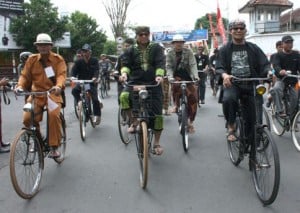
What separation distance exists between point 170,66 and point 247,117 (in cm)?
298

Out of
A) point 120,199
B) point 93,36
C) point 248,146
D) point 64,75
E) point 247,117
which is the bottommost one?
point 120,199

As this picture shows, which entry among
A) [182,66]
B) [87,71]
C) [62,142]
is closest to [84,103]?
[87,71]

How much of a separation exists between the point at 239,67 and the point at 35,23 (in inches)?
902

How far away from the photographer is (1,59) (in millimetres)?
28609

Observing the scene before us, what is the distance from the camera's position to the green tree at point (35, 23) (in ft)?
86.9

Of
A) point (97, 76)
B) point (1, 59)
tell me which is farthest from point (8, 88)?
point (1, 59)

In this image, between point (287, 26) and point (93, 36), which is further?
point (287, 26)

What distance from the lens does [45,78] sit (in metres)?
5.93

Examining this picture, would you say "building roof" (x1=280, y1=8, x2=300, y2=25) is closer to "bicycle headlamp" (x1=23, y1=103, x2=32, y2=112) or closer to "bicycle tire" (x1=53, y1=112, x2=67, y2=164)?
"bicycle tire" (x1=53, y1=112, x2=67, y2=164)

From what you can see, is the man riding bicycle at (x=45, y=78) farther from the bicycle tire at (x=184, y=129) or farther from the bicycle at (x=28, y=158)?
the bicycle tire at (x=184, y=129)

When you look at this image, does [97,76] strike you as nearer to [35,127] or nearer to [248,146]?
[35,127]

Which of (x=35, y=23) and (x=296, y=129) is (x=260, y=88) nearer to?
(x=296, y=129)

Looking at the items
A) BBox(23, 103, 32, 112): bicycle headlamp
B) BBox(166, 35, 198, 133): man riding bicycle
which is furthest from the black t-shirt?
BBox(23, 103, 32, 112): bicycle headlamp

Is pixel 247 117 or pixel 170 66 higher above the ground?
pixel 170 66
